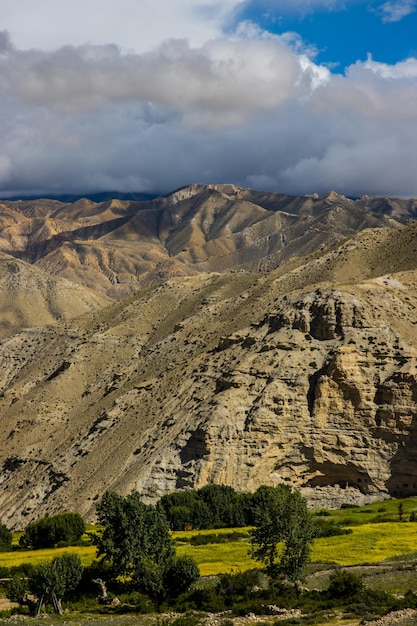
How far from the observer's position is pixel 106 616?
40000 millimetres

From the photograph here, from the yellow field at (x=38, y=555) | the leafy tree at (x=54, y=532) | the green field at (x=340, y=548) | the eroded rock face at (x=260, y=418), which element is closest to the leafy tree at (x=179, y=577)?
the green field at (x=340, y=548)

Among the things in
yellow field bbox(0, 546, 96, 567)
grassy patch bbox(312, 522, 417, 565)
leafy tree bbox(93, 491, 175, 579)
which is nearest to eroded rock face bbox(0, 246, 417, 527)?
yellow field bbox(0, 546, 96, 567)

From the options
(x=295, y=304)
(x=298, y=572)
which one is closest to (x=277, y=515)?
(x=298, y=572)

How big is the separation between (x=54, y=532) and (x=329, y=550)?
21755 mm

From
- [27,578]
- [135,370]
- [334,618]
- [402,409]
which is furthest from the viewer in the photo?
[135,370]

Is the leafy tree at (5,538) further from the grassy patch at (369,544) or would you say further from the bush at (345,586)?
the bush at (345,586)

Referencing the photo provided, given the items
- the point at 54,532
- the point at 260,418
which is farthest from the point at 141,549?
the point at 260,418

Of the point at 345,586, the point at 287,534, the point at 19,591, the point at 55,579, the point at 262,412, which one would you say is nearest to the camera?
the point at 345,586

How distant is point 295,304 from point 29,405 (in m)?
40.4

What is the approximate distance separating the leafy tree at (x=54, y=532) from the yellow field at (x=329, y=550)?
80.6 inches

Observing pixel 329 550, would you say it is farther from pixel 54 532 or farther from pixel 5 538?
pixel 5 538

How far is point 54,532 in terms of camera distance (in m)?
61.7

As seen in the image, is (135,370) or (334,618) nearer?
(334,618)

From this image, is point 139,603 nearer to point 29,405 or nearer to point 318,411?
point 318,411
